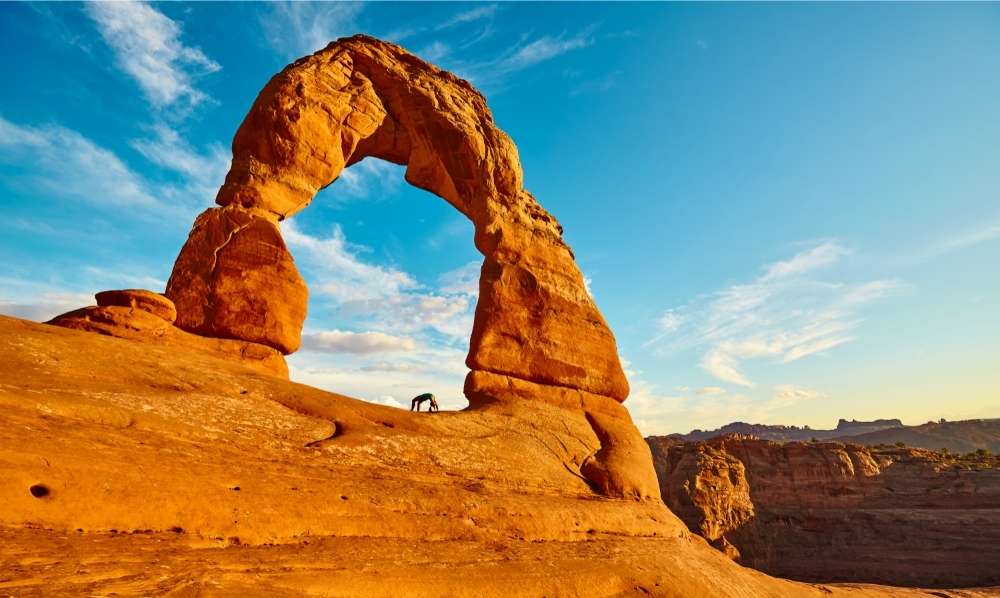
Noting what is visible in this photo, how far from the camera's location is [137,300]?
12852 mm

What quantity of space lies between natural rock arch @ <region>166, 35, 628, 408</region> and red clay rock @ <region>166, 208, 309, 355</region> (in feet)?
0.10

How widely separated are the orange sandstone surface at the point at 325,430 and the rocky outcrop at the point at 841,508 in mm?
27346

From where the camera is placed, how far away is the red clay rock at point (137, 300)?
12781 millimetres

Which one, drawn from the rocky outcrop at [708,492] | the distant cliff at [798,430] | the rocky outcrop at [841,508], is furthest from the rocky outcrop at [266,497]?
the distant cliff at [798,430]

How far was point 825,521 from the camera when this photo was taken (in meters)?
48.0

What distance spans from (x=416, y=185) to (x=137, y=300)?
39.7ft

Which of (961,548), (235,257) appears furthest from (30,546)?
(961,548)

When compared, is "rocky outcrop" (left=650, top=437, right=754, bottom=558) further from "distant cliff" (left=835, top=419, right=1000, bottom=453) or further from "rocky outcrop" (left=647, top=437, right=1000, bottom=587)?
"distant cliff" (left=835, top=419, right=1000, bottom=453)

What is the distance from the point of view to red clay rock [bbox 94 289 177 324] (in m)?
12.8

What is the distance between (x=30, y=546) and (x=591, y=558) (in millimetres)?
8723

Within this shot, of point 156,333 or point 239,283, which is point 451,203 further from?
point 156,333

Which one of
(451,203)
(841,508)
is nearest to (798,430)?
(841,508)

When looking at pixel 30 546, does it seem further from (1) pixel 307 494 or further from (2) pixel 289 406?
(2) pixel 289 406

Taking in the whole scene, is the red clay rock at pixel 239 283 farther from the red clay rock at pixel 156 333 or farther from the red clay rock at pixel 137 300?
the red clay rock at pixel 137 300
